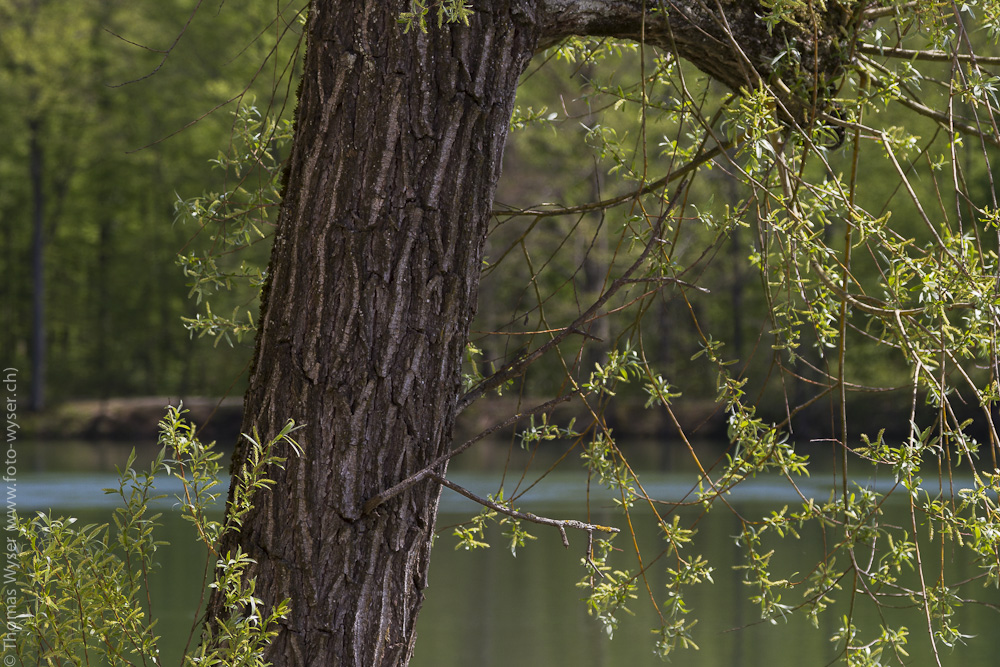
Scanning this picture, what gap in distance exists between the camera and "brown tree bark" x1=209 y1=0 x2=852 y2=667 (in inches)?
70.1

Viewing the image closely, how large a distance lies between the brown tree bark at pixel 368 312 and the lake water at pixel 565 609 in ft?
7.31

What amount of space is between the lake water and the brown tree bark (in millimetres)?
2227

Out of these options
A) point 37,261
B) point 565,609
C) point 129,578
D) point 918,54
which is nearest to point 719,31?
point 918,54

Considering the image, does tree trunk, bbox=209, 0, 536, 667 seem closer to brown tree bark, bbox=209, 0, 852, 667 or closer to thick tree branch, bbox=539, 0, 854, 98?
brown tree bark, bbox=209, 0, 852, 667

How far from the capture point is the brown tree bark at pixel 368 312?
5.84 ft

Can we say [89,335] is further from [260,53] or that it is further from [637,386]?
[637,386]

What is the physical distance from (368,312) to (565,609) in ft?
15.6

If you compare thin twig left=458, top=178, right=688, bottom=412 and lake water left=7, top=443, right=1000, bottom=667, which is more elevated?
thin twig left=458, top=178, right=688, bottom=412

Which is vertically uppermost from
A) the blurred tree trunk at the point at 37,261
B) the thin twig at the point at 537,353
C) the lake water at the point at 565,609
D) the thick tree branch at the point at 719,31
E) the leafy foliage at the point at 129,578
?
the blurred tree trunk at the point at 37,261

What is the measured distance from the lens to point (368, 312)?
1785 millimetres

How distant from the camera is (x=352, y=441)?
5.85 feet

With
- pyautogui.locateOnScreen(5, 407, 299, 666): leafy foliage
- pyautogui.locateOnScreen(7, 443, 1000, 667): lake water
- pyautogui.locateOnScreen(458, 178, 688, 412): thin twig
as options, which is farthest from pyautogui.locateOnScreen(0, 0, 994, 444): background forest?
pyautogui.locateOnScreen(5, 407, 299, 666): leafy foliage

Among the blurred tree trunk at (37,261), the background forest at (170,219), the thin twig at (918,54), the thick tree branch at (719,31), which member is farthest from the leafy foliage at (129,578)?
the blurred tree trunk at (37,261)

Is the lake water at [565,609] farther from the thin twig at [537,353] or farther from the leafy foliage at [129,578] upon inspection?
the leafy foliage at [129,578]
